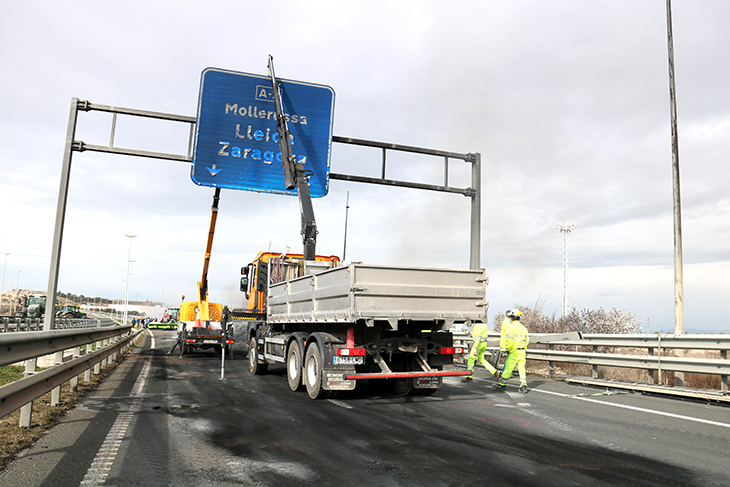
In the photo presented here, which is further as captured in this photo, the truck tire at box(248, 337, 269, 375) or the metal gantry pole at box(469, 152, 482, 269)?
the metal gantry pole at box(469, 152, 482, 269)

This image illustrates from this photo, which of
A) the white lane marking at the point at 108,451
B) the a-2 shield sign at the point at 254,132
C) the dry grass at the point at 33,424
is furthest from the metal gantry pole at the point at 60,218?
the white lane marking at the point at 108,451

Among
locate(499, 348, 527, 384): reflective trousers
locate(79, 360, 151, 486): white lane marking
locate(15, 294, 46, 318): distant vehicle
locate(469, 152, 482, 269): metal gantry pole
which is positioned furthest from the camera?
locate(15, 294, 46, 318): distant vehicle

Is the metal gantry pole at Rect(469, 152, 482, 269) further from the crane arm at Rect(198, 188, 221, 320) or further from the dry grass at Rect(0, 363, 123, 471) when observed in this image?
the dry grass at Rect(0, 363, 123, 471)

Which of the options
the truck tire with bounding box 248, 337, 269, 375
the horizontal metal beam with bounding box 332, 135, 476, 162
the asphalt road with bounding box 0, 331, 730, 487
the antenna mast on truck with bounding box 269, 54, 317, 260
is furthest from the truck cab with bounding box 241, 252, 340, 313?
the asphalt road with bounding box 0, 331, 730, 487

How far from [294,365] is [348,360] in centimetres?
203

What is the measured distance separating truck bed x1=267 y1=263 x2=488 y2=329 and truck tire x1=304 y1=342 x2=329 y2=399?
550mm

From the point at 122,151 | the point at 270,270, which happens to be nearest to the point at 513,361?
the point at 270,270

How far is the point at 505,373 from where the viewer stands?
1055 centimetres

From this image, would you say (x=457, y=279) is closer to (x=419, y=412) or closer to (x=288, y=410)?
(x=419, y=412)

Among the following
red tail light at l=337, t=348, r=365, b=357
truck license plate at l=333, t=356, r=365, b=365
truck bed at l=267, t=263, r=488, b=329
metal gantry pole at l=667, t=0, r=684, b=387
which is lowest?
truck license plate at l=333, t=356, r=365, b=365

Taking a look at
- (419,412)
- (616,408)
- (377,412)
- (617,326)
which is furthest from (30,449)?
A: (617,326)

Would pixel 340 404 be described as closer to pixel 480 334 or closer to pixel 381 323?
pixel 381 323

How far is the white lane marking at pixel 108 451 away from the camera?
14.5 ft

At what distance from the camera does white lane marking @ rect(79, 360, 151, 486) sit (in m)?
4.41
